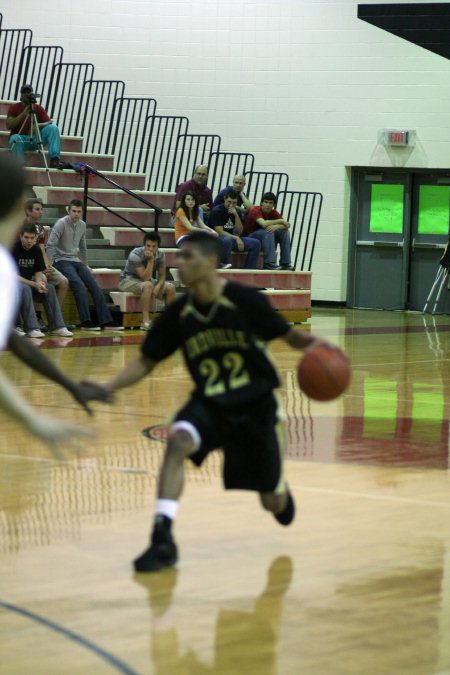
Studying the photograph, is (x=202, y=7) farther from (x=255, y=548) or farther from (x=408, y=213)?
(x=255, y=548)

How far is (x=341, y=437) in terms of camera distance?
8.86 meters

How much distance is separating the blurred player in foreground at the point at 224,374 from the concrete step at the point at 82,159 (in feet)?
46.3

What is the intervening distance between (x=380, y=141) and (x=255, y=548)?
16.8m

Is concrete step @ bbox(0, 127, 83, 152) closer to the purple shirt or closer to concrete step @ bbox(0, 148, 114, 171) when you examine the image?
concrete step @ bbox(0, 148, 114, 171)

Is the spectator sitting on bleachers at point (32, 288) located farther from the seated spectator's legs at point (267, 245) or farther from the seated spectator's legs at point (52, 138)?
the seated spectator's legs at point (267, 245)

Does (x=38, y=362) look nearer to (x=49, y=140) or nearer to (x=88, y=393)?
(x=88, y=393)

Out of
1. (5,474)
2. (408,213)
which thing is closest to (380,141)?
(408,213)

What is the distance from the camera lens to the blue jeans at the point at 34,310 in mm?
14336

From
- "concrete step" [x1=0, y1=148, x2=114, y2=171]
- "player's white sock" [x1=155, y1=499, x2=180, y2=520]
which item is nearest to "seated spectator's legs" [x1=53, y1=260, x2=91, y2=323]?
"concrete step" [x1=0, y1=148, x2=114, y2=171]

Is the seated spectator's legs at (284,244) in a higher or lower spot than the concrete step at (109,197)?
lower

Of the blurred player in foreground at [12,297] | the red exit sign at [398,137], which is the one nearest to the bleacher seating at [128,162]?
the red exit sign at [398,137]

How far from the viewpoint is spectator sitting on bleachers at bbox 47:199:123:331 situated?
15688 millimetres

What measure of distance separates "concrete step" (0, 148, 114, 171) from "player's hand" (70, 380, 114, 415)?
14.9 meters

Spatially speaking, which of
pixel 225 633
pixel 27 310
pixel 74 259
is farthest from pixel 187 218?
pixel 225 633
